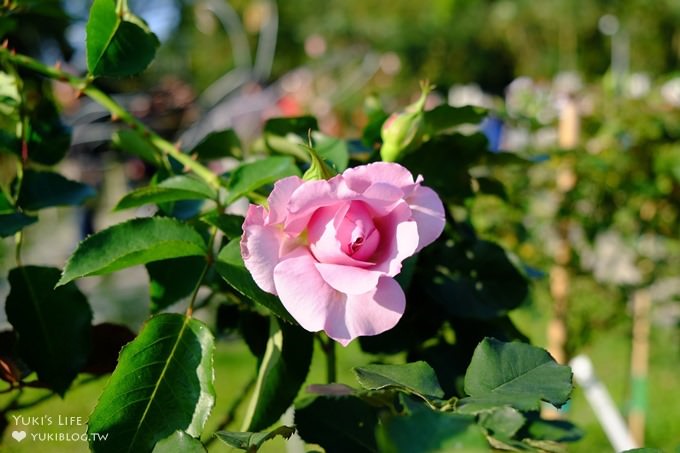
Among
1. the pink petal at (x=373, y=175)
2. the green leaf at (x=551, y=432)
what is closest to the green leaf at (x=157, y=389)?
the pink petal at (x=373, y=175)

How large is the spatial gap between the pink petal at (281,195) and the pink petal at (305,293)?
0.02 metres

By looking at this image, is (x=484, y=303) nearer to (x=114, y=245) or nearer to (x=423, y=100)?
(x=423, y=100)

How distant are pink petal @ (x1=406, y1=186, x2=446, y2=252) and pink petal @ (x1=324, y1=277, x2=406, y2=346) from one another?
0.11 ft

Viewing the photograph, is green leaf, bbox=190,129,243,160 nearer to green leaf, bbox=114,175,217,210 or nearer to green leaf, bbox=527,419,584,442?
green leaf, bbox=114,175,217,210

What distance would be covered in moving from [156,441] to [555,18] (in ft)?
43.5

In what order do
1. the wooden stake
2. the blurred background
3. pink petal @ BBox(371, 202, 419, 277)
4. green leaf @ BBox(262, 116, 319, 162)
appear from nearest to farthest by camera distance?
pink petal @ BBox(371, 202, 419, 277), green leaf @ BBox(262, 116, 319, 162), the blurred background, the wooden stake

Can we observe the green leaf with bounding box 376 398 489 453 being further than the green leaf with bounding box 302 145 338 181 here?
No

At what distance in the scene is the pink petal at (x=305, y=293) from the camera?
11.8 inches

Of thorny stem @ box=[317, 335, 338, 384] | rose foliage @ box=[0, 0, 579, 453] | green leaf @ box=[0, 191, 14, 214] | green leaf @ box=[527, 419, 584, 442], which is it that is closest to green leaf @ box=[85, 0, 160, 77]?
rose foliage @ box=[0, 0, 579, 453]

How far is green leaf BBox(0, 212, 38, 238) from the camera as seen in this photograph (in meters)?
0.41

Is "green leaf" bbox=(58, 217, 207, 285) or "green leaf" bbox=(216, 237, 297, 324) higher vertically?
"green leaf" bbox=(216, 237, 297, 324)

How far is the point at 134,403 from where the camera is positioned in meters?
0.32

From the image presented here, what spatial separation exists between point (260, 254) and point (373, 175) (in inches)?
2.4

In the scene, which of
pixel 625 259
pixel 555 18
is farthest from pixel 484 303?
pixel 555 18
